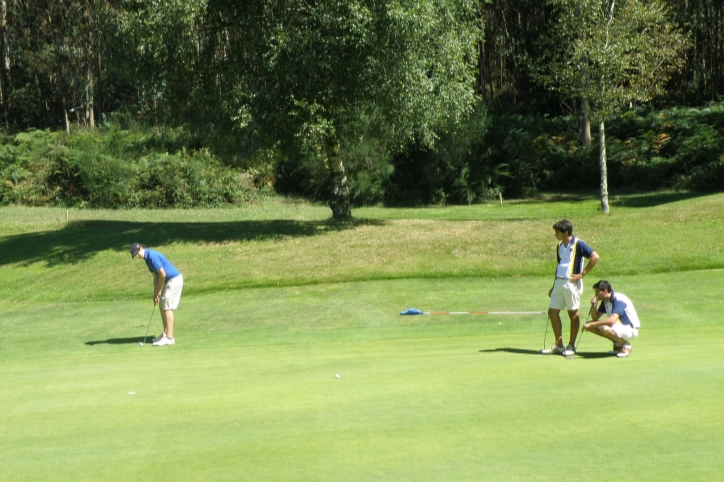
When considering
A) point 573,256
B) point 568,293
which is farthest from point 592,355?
point 573,256

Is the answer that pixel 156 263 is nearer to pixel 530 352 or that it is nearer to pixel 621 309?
pixel 530 352

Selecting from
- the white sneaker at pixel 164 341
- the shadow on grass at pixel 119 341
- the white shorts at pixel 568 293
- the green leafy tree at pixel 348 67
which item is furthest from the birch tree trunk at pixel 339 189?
the white shorts at pixel 568 293

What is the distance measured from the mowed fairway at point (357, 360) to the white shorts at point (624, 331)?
0.30 m

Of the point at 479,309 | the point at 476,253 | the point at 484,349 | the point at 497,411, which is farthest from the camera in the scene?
the point at 476,253

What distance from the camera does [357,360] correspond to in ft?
38.5

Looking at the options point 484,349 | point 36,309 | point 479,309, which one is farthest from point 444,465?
point 36,309

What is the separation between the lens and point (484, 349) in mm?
12469

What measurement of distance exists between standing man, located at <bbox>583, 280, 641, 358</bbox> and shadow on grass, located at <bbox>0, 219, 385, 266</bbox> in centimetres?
1631

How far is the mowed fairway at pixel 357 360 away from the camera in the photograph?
21.4 feet

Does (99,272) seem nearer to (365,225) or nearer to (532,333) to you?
(365,225)

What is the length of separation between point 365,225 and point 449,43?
653cm

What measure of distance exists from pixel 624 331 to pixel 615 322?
186 millimetres

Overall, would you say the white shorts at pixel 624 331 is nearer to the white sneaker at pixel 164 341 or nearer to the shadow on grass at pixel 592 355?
the shadow on grass at pixel 592 355

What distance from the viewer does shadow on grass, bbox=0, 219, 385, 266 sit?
89.0ft
